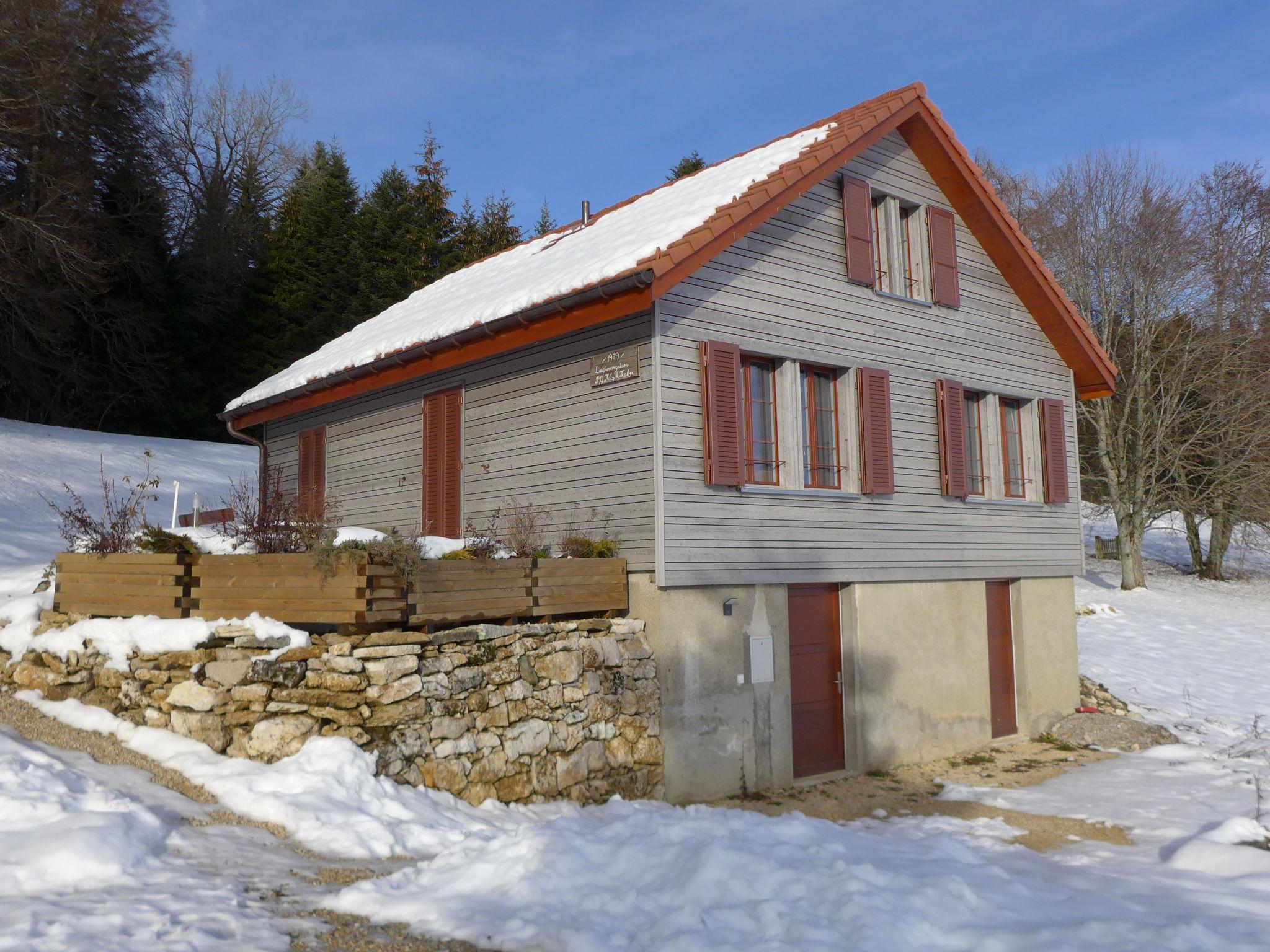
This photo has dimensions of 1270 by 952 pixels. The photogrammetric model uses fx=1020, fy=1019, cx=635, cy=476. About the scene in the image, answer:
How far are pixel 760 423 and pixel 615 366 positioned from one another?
1.84 meters

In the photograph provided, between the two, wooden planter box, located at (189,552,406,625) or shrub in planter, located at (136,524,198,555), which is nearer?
wooden planter box, located at (189,552,406,625)

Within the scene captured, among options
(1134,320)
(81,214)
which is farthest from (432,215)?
(1134,320)

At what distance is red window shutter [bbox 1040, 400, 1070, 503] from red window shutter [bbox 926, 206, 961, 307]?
8.22 feet

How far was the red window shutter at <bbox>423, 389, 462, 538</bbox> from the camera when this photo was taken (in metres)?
12.2

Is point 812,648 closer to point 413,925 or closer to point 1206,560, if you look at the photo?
point 413,925

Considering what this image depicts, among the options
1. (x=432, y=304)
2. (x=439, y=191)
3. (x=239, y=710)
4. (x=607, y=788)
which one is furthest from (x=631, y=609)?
(x=439, y=191)

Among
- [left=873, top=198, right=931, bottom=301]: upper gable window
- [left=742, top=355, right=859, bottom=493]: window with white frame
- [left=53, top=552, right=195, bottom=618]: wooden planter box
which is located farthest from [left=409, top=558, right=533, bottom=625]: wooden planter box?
[left=873, top=198, right=931, bottom=301]: upper gable window

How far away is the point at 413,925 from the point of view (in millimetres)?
5176

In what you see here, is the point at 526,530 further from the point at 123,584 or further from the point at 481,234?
the point at 481,234

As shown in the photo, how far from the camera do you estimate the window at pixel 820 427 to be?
11594 millimetres

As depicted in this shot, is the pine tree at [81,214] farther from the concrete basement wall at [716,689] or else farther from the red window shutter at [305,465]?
the concrete basement wall at [716,689]

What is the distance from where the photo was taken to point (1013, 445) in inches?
583

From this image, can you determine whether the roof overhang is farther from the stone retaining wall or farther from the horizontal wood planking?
the horizontal wood planking

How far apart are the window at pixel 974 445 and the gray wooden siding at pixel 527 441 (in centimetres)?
588
